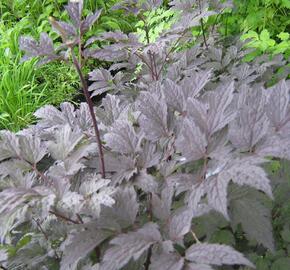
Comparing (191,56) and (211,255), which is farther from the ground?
(191,56)

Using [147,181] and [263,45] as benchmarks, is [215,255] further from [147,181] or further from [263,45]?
[263,45]

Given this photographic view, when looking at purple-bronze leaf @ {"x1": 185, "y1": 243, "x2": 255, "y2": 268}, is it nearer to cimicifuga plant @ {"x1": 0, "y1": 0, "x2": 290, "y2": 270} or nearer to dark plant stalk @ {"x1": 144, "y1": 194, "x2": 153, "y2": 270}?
cimicifuga plant @ {"x1": 0, "y1": 0, "x2": 290, "y2": 270}

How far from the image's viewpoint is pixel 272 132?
0.92m

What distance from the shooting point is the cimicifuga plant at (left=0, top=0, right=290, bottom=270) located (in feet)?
2.78

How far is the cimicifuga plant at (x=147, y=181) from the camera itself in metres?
0.85

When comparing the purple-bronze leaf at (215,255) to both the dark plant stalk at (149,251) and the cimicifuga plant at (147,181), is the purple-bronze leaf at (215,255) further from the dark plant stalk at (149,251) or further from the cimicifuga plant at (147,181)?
the dark plant stalk at (149,251)

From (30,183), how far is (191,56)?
1087 millimetres

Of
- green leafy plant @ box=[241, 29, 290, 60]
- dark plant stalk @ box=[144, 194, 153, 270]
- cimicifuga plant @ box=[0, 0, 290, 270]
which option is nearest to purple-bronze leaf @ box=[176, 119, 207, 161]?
cimicifuga plant @ box=[0, 0, 290, 270]

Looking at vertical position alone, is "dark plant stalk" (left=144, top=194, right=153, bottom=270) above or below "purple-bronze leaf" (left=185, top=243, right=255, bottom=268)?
below

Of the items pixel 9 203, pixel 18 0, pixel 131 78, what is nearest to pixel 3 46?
pixel 18 0

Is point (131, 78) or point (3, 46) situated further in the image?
point (3, 46)

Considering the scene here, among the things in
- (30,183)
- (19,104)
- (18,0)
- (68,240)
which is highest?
(18,0)

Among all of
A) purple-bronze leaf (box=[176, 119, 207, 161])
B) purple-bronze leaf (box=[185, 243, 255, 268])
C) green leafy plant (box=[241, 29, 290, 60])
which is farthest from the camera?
green leafy plant (box=[241, 29, 290, 60])

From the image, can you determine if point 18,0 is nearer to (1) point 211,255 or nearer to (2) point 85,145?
(2) point 85,145
